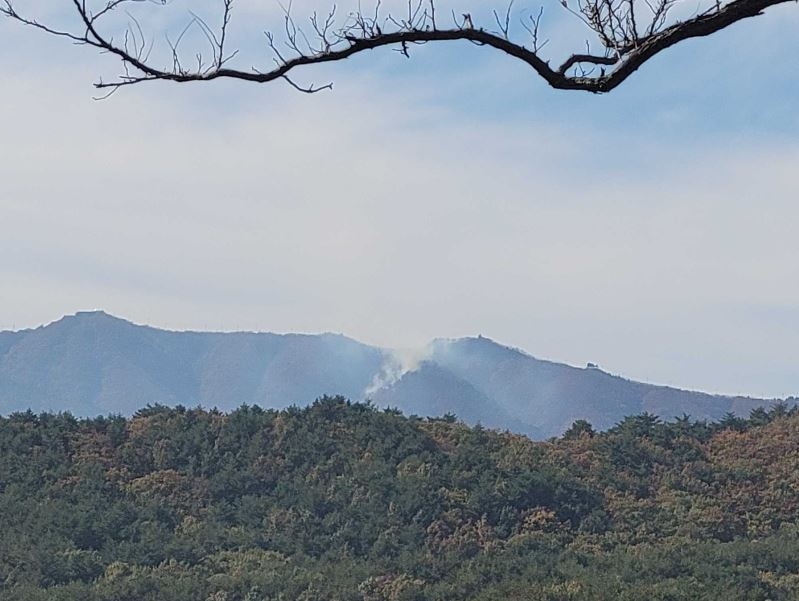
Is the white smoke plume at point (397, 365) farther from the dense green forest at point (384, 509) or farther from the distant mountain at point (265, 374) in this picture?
the dense green forest at point (384, 509)

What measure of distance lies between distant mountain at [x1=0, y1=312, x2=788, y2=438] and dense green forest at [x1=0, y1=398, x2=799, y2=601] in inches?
3021

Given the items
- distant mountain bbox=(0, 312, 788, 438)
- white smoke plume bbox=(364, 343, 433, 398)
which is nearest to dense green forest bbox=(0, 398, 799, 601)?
distant mountain bbox=(0, 312, 788, 438)

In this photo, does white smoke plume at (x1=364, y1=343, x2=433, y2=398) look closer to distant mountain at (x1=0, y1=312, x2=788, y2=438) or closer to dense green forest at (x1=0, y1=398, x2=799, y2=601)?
distant mountain at (x1=0, y1=312, x2=788, y2=438)

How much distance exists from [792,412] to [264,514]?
949cm

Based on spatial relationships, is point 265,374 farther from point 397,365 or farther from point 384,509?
point 384,509

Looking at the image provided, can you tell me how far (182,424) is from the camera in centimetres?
1898

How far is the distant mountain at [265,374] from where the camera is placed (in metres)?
109

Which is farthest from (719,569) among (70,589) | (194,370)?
(194,370)

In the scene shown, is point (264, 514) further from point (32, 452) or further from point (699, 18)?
point (699, 18)

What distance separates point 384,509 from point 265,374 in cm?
14339

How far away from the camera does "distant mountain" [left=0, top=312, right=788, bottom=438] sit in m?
109

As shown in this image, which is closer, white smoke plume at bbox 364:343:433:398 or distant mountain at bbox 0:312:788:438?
distant mountain at bbox 0:312:788:438

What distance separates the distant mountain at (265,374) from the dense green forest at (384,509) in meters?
76.7

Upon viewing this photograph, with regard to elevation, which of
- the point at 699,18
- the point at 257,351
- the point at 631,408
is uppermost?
the point at 257,351
